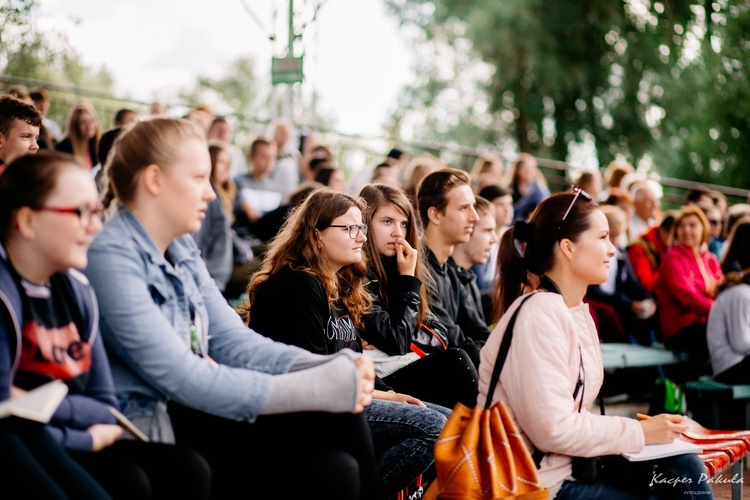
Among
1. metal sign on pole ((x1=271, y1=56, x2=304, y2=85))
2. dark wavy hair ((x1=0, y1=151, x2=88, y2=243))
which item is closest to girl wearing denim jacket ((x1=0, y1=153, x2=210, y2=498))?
dark wavy hair ((x1=0, y1=151, x2=88, y2=243))

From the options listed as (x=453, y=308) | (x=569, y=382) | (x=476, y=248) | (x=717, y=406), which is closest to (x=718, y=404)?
(x=717, y=406)

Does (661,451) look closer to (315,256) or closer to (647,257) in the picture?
(315,256)

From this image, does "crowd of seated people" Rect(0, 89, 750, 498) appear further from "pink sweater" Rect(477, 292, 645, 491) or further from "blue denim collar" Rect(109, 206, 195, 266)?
"pink sweater" Rect(477, 292, 645, 491)

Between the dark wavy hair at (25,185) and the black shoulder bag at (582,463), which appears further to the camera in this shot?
the black shoulder bag at (582,463)

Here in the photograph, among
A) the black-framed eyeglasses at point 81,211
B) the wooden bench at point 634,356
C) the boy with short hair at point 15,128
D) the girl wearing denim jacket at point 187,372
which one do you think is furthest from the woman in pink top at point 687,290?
the black-framed eyeglasses at point 81,211

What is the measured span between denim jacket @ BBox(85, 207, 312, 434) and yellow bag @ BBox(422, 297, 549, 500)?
675 mm

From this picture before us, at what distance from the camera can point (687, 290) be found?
7156mm

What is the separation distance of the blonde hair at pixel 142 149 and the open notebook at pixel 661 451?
1835 mm

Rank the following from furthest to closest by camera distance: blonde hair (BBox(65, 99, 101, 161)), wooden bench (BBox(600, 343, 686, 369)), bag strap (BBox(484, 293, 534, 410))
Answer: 1. blonde hair (BBox(65, 99, 101, 161))
2. wooden bench (BBox(600, 343, 686, 369))
3. bag strap (BBox(484, 293, 534, 410))

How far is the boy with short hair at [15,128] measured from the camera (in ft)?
11.8

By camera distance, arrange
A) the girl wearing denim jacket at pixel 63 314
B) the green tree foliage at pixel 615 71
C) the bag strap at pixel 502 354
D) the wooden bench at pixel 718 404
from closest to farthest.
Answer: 1. the girl wearing denim jacket at pixel 63 314
2. the bag strap at pixel 502 354
3. the wooden bench at pixel 718 404
4. the green tree foliage at pixel 615 71

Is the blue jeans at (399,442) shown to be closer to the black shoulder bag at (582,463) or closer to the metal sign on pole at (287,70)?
the black shoulder bag at (582,463)

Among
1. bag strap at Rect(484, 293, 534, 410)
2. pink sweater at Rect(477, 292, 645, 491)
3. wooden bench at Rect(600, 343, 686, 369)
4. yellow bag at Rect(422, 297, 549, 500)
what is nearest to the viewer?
yellow bag at Rect(422, 297, 549, 500)

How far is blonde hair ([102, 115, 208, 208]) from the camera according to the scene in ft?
8.46
